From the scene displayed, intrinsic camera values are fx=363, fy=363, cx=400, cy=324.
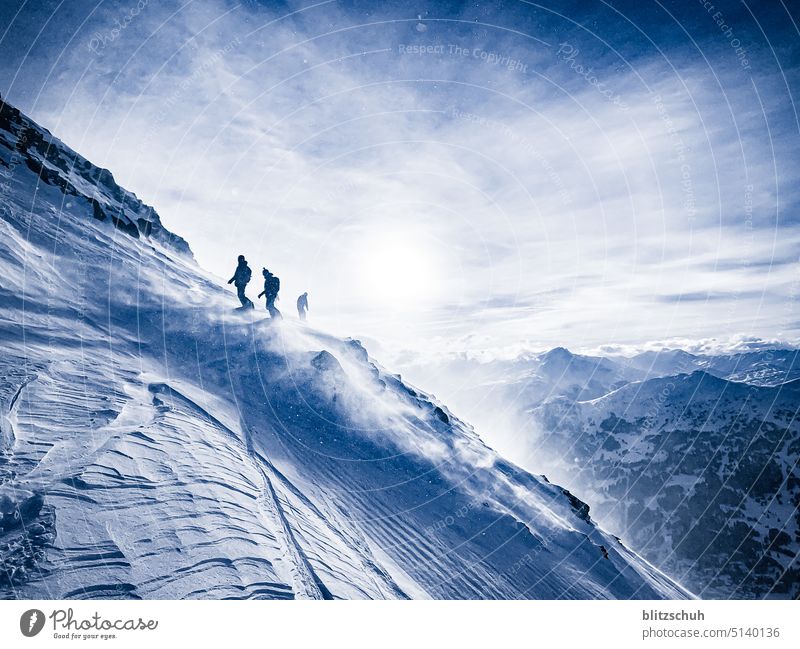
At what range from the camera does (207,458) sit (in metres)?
12.1

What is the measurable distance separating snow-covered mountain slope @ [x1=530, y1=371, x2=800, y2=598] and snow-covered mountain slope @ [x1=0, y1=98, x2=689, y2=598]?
14123 centimetres

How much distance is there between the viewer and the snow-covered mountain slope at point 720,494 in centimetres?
12238

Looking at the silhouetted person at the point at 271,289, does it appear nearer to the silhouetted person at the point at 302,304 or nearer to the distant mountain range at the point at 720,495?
the silhouetted person at the point at 302,304

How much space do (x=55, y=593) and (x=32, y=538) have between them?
3.92 feet

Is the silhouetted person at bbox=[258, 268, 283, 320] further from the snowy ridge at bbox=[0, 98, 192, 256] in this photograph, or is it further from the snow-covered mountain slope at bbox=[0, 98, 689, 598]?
the snowy ridge at bbox=[0, 98, 192, 256]

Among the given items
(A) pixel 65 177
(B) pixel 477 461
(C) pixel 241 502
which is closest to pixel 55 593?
(C) pixel 241 502
